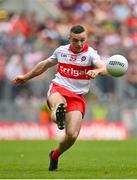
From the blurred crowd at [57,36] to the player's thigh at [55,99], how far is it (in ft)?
40.4

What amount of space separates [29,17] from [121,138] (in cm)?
638

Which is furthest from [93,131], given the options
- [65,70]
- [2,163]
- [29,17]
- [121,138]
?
[65,70]

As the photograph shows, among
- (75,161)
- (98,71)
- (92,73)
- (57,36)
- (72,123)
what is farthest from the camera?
(57,36)

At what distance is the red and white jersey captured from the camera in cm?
1312

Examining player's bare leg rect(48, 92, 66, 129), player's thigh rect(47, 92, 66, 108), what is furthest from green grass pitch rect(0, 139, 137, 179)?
player's thigh rect(47, 92, 66, 108)

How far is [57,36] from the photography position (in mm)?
27625

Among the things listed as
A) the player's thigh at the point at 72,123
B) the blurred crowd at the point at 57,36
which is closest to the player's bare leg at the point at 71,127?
the player's thigh at the point at 72,123

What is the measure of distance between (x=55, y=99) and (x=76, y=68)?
0.71m

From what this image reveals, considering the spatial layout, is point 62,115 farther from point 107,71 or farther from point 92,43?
point 92,43

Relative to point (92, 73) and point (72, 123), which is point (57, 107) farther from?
point (92, 73)

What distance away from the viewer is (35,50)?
2625 centimetres

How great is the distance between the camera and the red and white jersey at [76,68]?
13117 millimetres

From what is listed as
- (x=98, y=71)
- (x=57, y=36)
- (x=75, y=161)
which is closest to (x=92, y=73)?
(x=98, y=71)

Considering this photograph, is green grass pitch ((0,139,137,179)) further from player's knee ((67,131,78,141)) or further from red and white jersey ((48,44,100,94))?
red and white jersey ((48,44,100,94))
